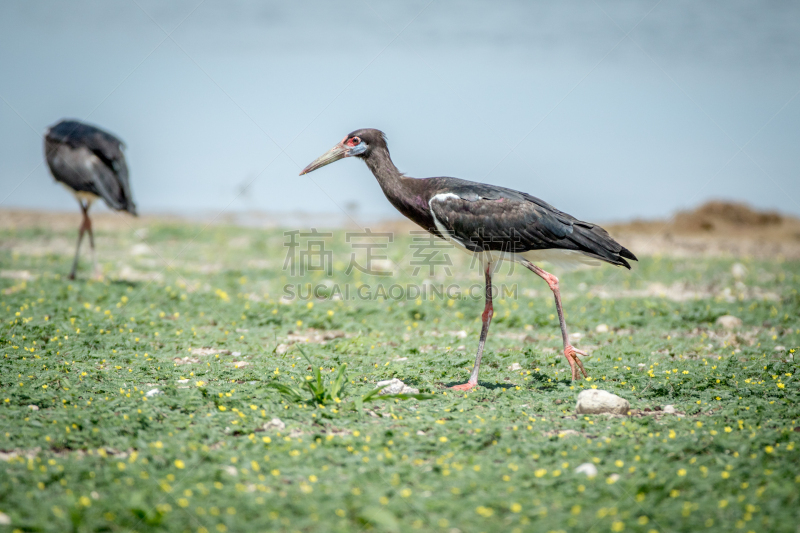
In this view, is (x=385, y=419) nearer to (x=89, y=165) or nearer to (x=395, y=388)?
(x=395, y=388)

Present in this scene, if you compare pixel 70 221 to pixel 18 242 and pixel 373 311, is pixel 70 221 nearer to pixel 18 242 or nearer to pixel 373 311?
pixel 18 242

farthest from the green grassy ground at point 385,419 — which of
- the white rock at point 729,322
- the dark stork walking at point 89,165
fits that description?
the dark stork walking at point 89,165

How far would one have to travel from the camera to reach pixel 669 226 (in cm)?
2162

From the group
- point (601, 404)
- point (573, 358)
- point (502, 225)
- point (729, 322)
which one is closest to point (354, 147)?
point (502, 225)

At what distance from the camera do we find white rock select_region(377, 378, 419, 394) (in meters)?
5.54

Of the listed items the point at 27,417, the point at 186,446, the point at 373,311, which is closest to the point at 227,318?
the point at 373,311

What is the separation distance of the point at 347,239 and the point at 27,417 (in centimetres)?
1298

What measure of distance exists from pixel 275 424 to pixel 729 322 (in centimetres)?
651

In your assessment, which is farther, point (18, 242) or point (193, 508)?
point (18, 242)

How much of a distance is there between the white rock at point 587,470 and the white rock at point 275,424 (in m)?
2.12

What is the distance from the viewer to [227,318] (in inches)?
330

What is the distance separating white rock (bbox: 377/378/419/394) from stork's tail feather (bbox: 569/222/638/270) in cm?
232

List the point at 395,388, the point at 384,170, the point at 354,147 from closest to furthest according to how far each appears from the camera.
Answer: the point at 395,388 < the point at 384,170 < the point at 354,147

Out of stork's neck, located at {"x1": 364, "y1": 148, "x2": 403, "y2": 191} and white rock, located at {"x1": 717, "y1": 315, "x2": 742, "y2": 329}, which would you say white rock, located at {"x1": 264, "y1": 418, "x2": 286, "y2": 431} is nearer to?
stork's neck, located at {"x1": 364, "y1": 148, "x2": 403, "y2": 191}
